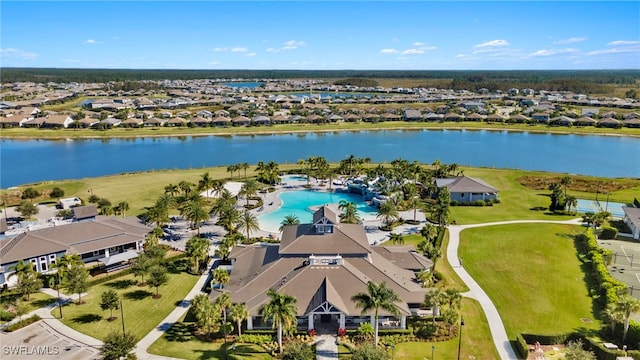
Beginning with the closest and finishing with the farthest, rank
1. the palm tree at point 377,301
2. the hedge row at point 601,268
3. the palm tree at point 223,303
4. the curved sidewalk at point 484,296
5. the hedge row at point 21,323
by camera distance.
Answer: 1. the palm tree at point 377,301
2. the curved sidewalk at point 484,296
3. the palm tree at point 223,303
4. the hedge row at point 21,323
5. the hedge row at point 601,268

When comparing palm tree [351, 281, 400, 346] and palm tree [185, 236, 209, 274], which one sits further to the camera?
palm tree [185, 236, 209, 274]

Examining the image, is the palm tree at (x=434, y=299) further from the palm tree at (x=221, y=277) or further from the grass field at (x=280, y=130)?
the grass field at (x=280, y=130)

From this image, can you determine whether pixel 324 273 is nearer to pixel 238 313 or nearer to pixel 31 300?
pixel 238 313

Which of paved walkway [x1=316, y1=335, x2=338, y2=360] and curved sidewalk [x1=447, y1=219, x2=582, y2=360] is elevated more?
curved sidewalk [x1=447, y1=219, x2=582, y2=360]

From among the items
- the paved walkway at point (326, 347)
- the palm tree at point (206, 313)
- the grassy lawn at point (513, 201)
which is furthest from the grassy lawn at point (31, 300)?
the grassy lawn at point (513, 201)

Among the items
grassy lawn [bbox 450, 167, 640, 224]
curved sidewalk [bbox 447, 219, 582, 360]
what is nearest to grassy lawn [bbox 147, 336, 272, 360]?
curved sidewalk [bbox 447, 219, 582, 360]

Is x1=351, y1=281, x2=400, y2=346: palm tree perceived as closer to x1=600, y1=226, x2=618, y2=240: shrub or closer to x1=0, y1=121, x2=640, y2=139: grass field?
x1=600, y1=226, x2=618, y2=240: shrub

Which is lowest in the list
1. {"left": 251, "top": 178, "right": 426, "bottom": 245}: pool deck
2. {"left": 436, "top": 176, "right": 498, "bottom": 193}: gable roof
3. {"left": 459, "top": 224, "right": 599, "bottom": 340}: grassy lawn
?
{"left": 459, "top": 224, "right": 599, "bottom": 340}: grassy lawn
